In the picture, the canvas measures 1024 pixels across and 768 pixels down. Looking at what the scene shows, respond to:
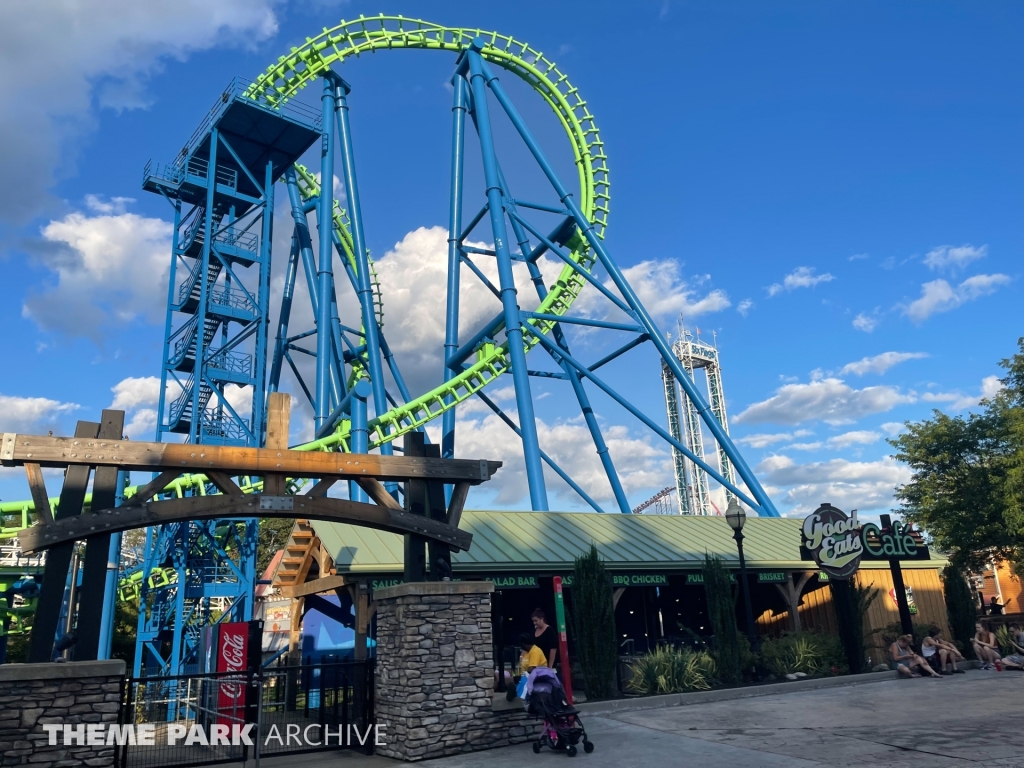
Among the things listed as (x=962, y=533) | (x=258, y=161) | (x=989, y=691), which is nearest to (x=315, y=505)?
(x=989, y=691)

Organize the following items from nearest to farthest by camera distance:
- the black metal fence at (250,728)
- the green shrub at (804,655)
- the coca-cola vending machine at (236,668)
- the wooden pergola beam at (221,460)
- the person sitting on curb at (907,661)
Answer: the wooden pergola beam at (221,460)
the black metal fence at (250,728)
the coca-cola vending machine at (236,668)
the person sitting on curb at (907,661)
the green shrub at (804,655)

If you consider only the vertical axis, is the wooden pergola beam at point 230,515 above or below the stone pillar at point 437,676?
above

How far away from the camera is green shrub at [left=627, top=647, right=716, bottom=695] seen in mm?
13688

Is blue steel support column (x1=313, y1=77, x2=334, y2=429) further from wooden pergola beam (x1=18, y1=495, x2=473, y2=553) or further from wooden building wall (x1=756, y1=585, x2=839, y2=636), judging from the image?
wooden pergola beam (x1=18, y1=495, x2=473, y2=553)

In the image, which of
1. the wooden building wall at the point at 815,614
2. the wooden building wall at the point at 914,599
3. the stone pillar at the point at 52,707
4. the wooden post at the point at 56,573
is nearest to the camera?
the stone pillar at the point at 52,707

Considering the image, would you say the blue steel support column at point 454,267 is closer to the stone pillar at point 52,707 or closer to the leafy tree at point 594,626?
the leafy tree at point 594,626

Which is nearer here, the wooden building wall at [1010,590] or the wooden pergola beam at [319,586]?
the wooden pergola beam at [319,586]

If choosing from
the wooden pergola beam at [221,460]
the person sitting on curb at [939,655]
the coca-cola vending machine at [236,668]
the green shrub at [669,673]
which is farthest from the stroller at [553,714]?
the person sitting on curb at [939,655]

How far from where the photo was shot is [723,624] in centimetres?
1511

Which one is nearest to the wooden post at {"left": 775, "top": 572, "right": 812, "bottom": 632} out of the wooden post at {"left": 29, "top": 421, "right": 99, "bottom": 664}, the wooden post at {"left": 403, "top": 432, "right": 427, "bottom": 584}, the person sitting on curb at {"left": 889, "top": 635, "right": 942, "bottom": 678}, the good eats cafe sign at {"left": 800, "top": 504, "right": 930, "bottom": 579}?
the good eats cafe sign at {"left": 800, "top": 504, "right": 930, "bottom": 579}

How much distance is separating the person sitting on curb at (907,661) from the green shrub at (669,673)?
13.6ft

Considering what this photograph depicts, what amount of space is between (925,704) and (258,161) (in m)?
28.0

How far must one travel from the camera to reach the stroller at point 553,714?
8812mm

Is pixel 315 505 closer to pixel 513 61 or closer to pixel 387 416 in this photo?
pixel 387 416
